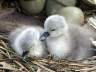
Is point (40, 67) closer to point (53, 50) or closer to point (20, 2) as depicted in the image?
point (53, 50)

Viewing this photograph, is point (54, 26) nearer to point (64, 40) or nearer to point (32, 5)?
point (64, 40)

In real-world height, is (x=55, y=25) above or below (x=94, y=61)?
above

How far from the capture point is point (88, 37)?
13.0ft

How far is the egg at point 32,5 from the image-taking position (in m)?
4.51

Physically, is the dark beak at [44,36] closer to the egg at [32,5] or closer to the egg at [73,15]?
the egg at [73,15]

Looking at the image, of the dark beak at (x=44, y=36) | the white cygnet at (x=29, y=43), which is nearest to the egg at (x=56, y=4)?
the white cygnet at (x=29, y=43)

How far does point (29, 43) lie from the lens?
3.79 metres

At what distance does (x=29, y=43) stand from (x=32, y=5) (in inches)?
31.0

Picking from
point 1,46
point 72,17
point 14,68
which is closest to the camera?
point 14,68

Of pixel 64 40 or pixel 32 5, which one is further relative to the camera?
pixel 32 5

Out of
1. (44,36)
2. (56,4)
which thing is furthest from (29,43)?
(56,4)

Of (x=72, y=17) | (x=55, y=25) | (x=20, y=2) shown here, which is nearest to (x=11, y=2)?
(x=20, y=2)

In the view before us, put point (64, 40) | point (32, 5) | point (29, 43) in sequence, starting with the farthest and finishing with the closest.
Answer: point (32, 5)
point (64, 40)
point (29, 43)

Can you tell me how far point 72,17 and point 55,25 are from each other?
1.75 feet
